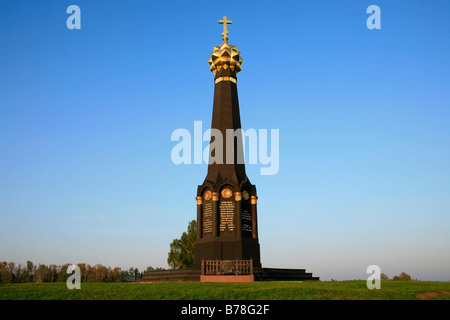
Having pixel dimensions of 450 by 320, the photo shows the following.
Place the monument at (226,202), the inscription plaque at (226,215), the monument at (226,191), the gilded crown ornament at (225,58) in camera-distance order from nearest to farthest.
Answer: the monument at (226,202) → the monument at (226,191) → the inscription plaque at (226,215) → the gilded crown ornament at (225,58)

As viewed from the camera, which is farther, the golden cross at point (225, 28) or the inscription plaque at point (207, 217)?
the golden cross at point (225, 28)

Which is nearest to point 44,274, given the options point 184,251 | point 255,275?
point 184,251

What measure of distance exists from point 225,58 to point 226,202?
11.2 m

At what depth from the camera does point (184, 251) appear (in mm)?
35875

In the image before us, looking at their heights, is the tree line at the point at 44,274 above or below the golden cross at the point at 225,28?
below

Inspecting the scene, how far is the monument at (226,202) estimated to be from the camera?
22.4 meters

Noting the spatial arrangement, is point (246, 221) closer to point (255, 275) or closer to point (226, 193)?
point (226, 193)

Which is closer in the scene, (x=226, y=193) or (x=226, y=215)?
(x=226, y=215)

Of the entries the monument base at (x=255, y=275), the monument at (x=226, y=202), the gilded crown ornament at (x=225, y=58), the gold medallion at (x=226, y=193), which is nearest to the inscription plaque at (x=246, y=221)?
the monument at (x=226, y=202)

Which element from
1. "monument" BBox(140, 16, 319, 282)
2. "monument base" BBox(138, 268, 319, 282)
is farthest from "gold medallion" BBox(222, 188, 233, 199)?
"monument base" BBox(138, 268, 319, 282)

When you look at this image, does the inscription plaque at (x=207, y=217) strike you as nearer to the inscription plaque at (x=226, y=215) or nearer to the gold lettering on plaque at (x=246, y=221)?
the inscription plaque at (x=226, y=215)
